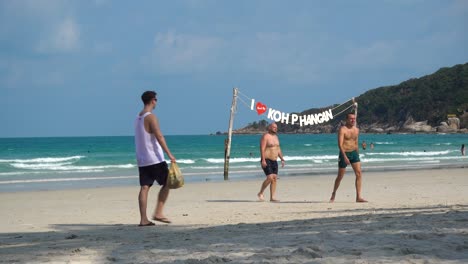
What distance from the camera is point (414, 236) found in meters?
5.21

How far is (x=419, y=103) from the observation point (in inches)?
4589

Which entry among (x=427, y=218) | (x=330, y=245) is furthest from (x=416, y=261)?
(x=427, y=218)

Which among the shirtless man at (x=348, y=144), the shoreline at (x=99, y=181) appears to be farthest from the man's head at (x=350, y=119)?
the shoreline at (x=99, y=181)

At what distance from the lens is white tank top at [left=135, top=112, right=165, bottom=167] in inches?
284

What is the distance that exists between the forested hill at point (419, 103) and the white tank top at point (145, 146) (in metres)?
110

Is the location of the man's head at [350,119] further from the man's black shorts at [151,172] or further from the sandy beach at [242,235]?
the man's black shorts at [151,172]

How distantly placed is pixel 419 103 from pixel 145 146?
377 feet

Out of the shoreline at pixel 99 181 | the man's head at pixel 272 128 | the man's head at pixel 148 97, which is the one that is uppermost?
the man's head at pixel 148 97

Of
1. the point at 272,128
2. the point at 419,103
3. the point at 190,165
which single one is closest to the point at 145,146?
the point at 272,128

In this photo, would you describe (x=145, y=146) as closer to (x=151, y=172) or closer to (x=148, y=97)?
(x=151, y=172)

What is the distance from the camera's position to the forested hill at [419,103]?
374 ft

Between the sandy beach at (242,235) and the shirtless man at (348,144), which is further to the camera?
the shirtless man at (348,144)

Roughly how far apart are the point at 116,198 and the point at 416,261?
10173mm

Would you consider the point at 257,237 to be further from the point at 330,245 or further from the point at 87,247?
the point at 87,247
